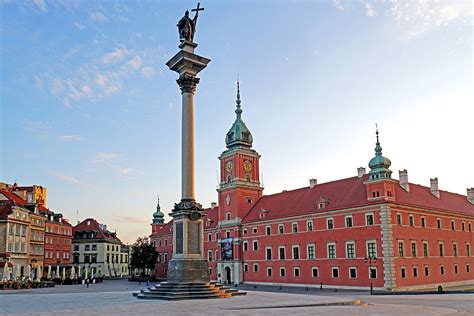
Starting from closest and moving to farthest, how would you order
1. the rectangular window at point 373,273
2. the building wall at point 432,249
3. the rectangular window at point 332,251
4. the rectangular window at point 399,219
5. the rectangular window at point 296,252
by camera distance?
the rectangular window at point 373,273, the building wall at point 432,249, the rectangular window at point 399,219, the rectangular window at point 332,251, the rectangular window at point 296,252

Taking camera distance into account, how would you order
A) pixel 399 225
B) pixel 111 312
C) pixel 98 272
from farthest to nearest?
pixel 98 272 < pixel 399 225 < pixel 111 312

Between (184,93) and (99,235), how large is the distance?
81511 millimetres

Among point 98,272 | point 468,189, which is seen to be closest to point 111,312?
point 468,189

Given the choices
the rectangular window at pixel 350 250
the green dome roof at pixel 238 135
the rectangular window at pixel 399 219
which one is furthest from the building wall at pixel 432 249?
the green dome roof at pixel 238 135

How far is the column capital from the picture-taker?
29656 mm

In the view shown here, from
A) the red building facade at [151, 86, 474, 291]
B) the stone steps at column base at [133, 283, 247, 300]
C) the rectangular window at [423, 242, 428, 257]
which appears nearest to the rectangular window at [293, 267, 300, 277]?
the red building facade at [151, 86, 474, 291]

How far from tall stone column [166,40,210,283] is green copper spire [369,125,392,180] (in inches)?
1068

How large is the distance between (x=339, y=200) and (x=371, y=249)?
787 centimetres

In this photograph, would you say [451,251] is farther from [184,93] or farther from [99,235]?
[99,235]

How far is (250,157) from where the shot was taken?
7444 cm

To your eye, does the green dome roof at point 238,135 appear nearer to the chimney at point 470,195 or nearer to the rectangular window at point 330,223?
the rectangular window at point 330,223

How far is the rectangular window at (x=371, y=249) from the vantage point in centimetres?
4962

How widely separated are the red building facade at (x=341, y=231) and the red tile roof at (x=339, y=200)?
17 cm

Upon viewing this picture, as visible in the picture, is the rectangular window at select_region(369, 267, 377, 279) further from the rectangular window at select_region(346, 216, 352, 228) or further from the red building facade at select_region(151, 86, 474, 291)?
the rectangular window at select_region(346, 216, 352, 228)
